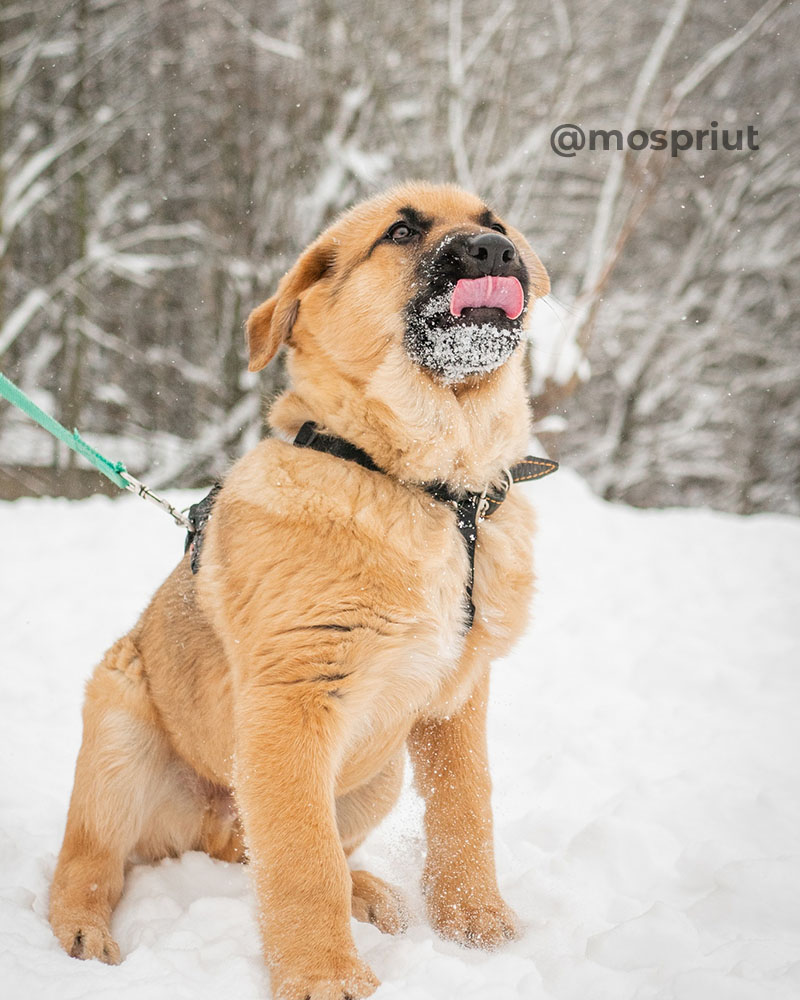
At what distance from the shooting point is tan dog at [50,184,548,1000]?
85.8 inches

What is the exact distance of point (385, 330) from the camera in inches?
107

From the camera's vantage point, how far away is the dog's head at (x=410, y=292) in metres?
2.55

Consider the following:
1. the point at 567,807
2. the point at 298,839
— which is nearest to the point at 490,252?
the point at 298,839

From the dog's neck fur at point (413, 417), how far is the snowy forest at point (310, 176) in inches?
258

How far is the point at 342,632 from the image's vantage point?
88.6 inches

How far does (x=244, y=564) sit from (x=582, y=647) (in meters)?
4.04

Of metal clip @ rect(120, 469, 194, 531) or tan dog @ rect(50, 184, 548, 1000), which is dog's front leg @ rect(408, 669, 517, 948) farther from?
metal clip @ rect(120, 469, 194, 531)

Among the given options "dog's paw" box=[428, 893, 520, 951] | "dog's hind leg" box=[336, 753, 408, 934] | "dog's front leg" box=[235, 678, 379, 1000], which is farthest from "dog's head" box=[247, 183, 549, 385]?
"dog's paw" box=[428, 893, 520, 951]

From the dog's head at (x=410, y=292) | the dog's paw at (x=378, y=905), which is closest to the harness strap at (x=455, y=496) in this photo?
the dog's head at (x=410, y=292)

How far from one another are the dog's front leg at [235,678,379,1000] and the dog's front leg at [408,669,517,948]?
22.7 inches

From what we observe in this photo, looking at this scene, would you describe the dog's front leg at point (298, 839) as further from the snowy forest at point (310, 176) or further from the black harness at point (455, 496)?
the snowy forest at point (310, 176)

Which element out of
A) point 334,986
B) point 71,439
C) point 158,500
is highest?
point 71,439

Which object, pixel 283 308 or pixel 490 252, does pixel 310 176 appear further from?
pixel 490 252

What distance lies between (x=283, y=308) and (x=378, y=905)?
2.08 m
